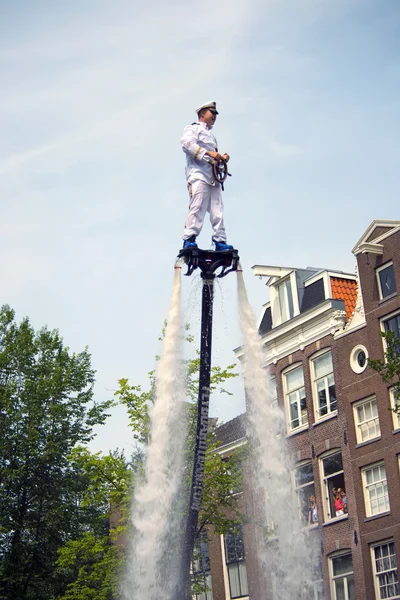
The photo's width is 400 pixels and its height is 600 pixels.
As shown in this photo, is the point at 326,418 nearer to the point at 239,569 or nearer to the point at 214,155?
the point at 239,569

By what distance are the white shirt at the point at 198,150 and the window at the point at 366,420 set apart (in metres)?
21.8

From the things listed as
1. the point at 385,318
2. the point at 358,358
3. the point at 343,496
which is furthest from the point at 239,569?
the point at 385,318

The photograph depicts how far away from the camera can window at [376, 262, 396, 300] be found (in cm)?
3409

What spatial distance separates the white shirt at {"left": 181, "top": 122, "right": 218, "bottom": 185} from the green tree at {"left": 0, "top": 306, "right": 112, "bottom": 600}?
80.0 ft

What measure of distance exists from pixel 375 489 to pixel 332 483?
2.34 meters

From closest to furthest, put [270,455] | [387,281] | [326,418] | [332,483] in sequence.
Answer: [270,455] < [387,281] < [332,483] < [326,418]

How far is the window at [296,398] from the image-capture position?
37438 mm

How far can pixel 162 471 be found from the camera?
14328 mm

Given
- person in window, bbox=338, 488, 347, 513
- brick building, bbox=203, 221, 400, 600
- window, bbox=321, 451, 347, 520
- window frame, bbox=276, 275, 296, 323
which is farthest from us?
window frame, bbox=276, 275, 296, 323

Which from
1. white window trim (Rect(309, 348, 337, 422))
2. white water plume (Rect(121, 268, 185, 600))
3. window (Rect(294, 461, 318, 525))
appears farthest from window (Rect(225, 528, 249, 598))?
white water plume (Rect(121, 268, 185, 600))

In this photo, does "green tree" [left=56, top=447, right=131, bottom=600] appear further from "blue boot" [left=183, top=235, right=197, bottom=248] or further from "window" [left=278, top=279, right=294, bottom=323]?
"blue boot" [left=183, top=235, right=197, bottom=248]

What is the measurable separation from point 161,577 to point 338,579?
21333 millimetres

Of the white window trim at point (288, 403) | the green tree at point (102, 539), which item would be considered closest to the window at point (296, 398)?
the white window trim at point (288, 403)

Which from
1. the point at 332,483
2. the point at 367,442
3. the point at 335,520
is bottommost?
the point at 335,520
